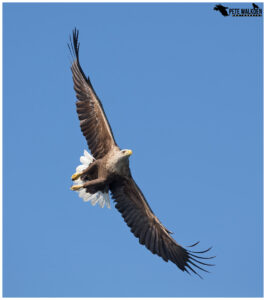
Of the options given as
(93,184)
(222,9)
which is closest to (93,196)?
(93,184)

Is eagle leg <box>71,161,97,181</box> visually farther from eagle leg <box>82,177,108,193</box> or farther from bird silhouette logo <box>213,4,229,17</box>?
bird silhouette logo <box>213,4,229,17</box>

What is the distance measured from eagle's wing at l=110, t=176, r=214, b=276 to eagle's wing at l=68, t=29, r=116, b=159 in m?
0.71

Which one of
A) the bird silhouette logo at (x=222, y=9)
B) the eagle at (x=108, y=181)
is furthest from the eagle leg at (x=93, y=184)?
the bird silhouette logo at (x=222, y=9)

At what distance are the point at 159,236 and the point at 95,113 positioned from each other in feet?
8.22

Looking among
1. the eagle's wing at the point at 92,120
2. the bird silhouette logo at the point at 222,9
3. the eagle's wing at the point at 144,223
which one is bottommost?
the eagle's wing at the point at 144,223

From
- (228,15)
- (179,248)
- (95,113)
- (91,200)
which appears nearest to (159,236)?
(179,248)

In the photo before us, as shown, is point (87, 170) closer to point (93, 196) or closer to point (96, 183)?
point (96, 183)

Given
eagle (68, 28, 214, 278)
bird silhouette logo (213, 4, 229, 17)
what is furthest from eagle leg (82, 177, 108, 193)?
bird silhouette logo (213, 4, 229, 17)

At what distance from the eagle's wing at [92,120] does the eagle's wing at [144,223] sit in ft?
2.33

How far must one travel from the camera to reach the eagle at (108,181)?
15.6 metres

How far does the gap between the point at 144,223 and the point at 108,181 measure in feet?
3.72

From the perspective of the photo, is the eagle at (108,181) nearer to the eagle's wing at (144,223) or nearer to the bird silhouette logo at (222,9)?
the eagle's wing at (144,223)

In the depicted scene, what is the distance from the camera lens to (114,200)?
16.1 meters

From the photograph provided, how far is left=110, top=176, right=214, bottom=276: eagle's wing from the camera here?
15.9 m
